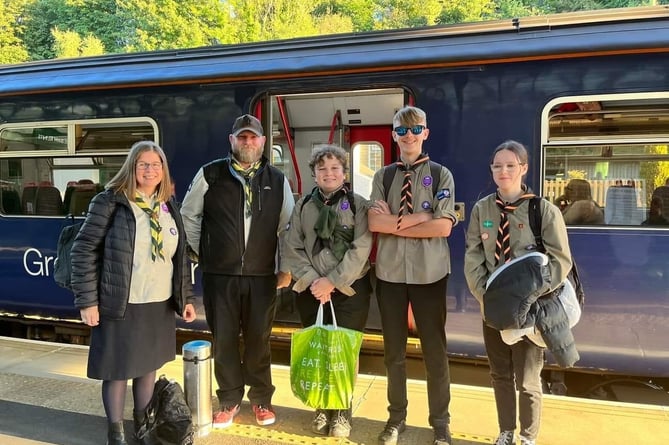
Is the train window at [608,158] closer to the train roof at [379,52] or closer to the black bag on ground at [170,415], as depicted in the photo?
the train roof at [379,52]

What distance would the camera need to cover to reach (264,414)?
124 inches

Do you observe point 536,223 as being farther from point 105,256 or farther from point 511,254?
point 105,256

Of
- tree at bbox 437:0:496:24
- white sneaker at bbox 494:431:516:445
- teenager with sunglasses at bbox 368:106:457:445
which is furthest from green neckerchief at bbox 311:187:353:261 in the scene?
tree at bbox 437:0:496:24

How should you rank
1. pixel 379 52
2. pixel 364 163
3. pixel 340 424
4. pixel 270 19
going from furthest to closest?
1. pixel 270 19
2. pixel 364 163
3. pixel 379 52
4. pixel 340 424

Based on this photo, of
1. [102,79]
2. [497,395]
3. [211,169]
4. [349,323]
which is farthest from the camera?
[102,79]

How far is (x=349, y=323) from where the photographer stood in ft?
9.75

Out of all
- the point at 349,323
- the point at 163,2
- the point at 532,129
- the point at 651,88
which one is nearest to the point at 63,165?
the point at 349,323

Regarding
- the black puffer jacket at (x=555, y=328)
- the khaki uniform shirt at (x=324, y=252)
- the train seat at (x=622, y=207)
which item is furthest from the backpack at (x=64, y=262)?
the train seat at (x=622, y=207)

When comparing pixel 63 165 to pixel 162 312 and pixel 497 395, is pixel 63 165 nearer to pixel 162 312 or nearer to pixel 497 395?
pixel 162 312

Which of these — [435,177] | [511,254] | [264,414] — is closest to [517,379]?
[511,254]

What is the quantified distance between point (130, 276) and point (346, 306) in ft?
3.83

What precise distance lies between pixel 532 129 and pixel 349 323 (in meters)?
1.91

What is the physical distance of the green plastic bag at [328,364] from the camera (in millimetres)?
2838

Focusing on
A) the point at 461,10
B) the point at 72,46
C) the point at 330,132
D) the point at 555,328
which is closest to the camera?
the point at 555,328
